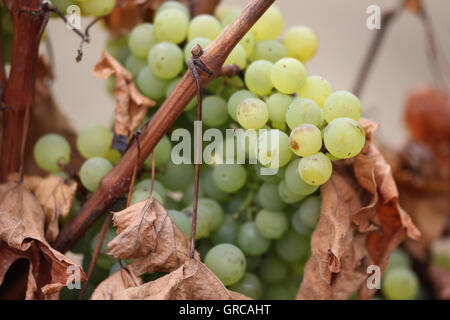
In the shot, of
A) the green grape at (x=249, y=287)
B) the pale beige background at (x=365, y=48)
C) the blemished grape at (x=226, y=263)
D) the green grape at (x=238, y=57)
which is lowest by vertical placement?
the green grape at (x=249, y=287)

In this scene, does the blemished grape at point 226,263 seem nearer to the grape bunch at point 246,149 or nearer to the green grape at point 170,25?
the grape bunch at point 246,149

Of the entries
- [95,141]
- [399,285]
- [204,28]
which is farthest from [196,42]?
[399,285]

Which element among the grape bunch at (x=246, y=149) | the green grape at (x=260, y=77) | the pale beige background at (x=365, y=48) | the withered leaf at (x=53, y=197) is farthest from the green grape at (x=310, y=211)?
the pale beige background at (x=365, y=48)

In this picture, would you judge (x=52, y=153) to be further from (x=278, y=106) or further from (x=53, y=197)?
(x=278, y=106)

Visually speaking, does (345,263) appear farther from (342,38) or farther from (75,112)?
(342,38)

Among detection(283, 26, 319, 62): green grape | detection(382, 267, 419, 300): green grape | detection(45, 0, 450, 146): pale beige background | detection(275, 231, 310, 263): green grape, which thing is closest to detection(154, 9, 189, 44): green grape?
detection(283, 26, 319, 62): green grape

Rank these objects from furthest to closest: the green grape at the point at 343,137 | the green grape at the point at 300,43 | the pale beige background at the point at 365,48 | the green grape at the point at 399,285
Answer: the pale beige background at the point at 365,48 → the green grape at the point at 399,285 → the green grape at the point at 300,43 → the green grape at the point at 343,137
